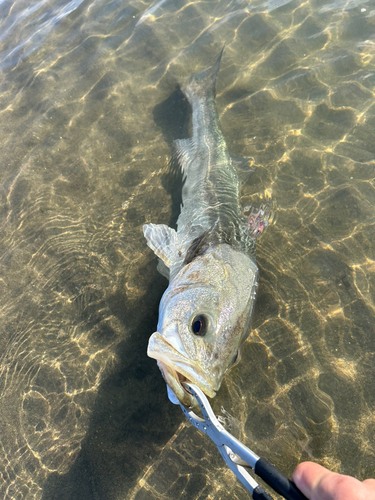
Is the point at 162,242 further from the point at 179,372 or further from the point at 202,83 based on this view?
the point at 202,83

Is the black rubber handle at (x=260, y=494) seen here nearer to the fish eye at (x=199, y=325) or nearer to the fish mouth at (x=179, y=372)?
the fish mouth at (x=179, y=372)

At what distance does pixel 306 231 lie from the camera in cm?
442

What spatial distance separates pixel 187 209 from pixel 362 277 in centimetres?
262

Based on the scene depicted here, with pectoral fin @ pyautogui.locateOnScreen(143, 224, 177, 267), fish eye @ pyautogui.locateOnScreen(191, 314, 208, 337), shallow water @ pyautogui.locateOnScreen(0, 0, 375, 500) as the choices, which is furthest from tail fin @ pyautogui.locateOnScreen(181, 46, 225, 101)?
fish eye @ pyautogui.locateOnScreen(191, 314, 208, 337)

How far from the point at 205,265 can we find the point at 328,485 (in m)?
2.14

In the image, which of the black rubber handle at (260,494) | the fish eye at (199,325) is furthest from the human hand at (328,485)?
the fish eye at (199,325)

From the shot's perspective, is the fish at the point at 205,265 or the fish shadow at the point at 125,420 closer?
the fish at the point at 205,265

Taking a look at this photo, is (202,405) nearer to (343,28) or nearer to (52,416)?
(52,416)

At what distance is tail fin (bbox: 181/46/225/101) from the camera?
5786 mm

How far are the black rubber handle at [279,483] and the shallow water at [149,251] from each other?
4.74ft

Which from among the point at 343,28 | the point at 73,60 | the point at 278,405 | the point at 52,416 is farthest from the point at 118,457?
the point at 343,28

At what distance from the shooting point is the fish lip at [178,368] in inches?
94.4

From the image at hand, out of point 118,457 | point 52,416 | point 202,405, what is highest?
point 202,405

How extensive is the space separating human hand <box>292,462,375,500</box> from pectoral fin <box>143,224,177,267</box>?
2.51m
